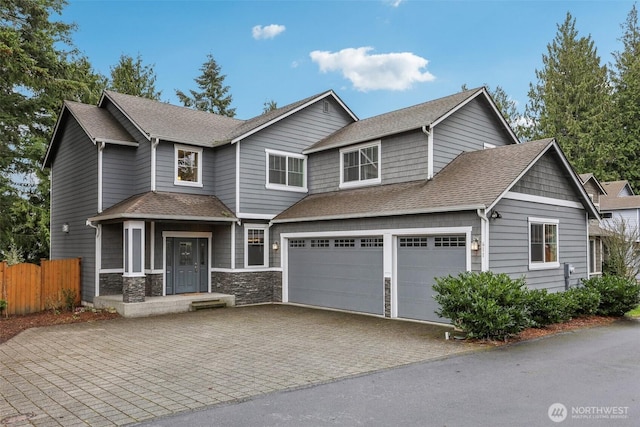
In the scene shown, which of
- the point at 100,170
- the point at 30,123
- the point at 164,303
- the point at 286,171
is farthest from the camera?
the point at 30,123

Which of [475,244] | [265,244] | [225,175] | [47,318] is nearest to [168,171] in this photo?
[225,175]

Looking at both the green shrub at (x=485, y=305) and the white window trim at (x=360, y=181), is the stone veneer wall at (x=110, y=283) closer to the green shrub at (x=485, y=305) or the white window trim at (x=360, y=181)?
the white window trim at (x=360, y=181)

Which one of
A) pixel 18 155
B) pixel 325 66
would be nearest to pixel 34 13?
pixel 18 155

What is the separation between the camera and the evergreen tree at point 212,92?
41562 mm

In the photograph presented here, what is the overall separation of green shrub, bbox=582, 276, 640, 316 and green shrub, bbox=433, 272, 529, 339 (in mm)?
4562

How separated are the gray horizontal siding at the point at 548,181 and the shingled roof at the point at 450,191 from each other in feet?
1.52

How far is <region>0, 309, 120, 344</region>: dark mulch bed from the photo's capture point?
38.4 feet

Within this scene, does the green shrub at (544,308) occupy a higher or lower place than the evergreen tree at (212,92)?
lower

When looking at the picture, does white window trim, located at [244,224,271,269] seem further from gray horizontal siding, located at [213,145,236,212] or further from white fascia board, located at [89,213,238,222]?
gray horizontal siding, located at [213,145,236,212]

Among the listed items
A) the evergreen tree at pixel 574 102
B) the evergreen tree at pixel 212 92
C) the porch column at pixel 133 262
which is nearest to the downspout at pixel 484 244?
the porch column at pixel 133 262

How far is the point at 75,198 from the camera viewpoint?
16.8m

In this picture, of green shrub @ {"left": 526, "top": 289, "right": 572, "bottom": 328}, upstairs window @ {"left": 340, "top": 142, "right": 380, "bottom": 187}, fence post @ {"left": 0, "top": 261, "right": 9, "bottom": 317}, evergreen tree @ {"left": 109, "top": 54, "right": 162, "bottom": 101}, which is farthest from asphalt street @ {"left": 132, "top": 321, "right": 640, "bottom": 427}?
evergreen tree @ {"left": 109, "top": 54, "right": 162, "bottom": 101}

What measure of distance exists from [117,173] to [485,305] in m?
12.3

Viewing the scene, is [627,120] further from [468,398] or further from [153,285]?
[468,398]
